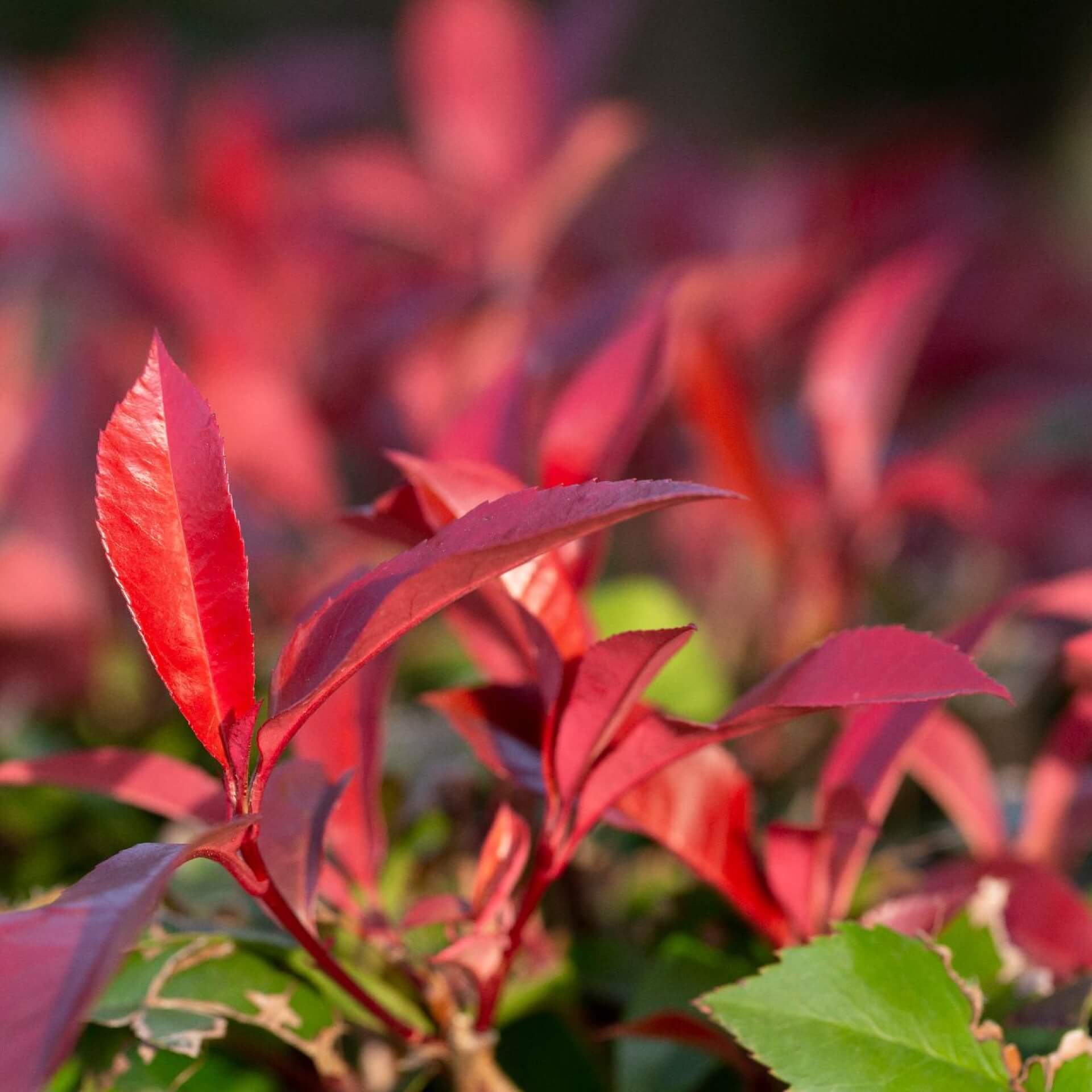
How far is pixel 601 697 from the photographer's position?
0.41 m

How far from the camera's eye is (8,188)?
6.35 feet

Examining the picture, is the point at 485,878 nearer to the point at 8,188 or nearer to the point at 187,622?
the point at 187,622

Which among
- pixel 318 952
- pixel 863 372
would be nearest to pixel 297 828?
pixel 318 952

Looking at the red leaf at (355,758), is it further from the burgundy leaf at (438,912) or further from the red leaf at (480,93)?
the red leaf at (480,93)

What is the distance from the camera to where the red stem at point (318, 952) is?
0.39m

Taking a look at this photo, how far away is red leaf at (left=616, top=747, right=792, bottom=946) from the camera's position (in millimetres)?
462

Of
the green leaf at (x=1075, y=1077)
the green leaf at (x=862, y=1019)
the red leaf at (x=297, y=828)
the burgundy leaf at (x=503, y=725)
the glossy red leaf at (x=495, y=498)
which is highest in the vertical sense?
the glossy red leaf at (x=495, y=498)

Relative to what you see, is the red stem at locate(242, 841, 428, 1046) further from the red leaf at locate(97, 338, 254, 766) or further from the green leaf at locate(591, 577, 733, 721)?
the green leaf at locate(591, 577, 733, 721)

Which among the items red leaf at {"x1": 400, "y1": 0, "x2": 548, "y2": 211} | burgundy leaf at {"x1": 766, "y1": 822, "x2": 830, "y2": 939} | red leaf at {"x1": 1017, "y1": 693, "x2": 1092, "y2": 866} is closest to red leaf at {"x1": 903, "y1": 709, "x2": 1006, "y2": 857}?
red leaf at {"x1": 1017, "y1": 693, "x2": 1092, "y2": 866}

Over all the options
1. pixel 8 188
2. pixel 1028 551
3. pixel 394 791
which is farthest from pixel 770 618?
pixel 8 188

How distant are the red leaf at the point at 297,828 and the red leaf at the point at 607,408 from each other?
162 millimetres

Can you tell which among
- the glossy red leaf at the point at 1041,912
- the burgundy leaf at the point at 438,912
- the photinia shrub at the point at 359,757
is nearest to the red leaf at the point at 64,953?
the photinia shrub at the point at 359,757

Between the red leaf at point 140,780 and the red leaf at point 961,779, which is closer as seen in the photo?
the red leaf at point 140,780

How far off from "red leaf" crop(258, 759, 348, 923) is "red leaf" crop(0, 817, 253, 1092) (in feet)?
0.27
